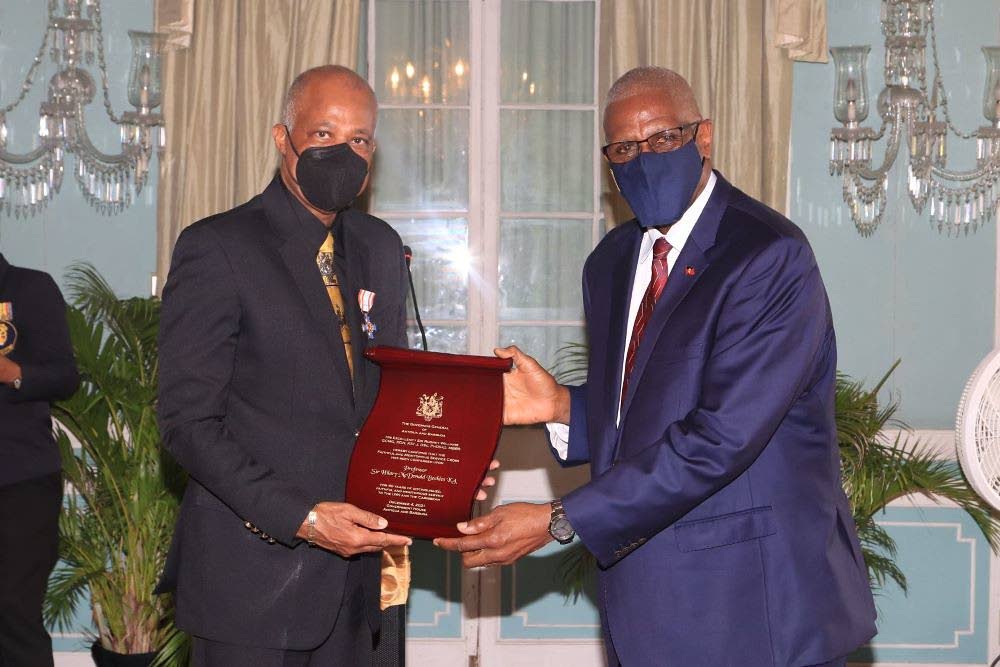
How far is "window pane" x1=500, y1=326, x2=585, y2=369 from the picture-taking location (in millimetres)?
5570

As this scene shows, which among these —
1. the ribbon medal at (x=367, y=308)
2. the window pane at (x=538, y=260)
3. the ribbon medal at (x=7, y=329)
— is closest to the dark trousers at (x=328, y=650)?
the ribbon medal at (x=367, y=308)

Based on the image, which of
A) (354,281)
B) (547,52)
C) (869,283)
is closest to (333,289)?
(354,281)

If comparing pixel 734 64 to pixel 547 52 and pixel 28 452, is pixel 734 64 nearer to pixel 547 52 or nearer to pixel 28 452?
pixel 547 52

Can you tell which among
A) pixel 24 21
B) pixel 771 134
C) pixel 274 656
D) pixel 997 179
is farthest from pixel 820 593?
pixel 24 21

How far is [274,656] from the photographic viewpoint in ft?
8.00

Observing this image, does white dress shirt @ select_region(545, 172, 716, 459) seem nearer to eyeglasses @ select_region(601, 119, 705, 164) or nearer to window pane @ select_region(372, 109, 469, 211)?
eyeglasses @ select_region(601, 119, 705, 164)

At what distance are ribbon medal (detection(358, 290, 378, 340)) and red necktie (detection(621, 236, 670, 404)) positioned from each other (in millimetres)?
573

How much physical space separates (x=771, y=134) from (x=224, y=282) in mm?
3469

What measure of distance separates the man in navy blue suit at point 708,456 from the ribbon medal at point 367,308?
19.5 inches

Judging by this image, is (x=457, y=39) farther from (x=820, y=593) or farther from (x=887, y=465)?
(x=820, y=593)

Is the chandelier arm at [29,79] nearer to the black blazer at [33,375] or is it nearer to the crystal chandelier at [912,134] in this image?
the black blazer at [33,375]

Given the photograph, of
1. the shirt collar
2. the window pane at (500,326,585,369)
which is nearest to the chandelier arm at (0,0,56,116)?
the window pane at (500,326,585,369)

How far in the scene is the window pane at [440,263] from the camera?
18.2ft

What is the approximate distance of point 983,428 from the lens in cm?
429
